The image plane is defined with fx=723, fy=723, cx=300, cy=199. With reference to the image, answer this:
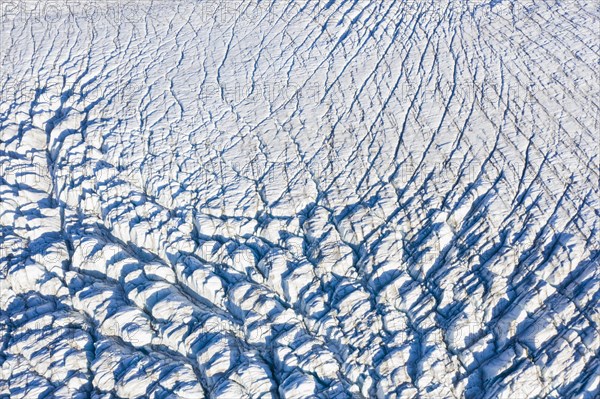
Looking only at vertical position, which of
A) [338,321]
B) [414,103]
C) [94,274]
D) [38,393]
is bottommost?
[338,321]

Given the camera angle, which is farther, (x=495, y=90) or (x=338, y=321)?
(x=495, y=90)

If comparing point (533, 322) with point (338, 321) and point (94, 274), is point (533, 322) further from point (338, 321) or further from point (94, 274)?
point (94, 274)

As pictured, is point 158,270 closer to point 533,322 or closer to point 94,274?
point 94,274

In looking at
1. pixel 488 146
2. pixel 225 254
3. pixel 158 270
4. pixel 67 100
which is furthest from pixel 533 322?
pixel 67 100

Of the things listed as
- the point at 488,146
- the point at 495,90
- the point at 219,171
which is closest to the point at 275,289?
the point at 219,171

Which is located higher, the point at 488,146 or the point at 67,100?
the point at 67,100

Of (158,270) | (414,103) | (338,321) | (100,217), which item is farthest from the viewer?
(414,103)

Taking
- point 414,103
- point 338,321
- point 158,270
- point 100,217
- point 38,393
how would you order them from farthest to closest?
1. point 414,103
2. point 100,217
3. point 158,270
4. point 338,321
5. point 38,393
